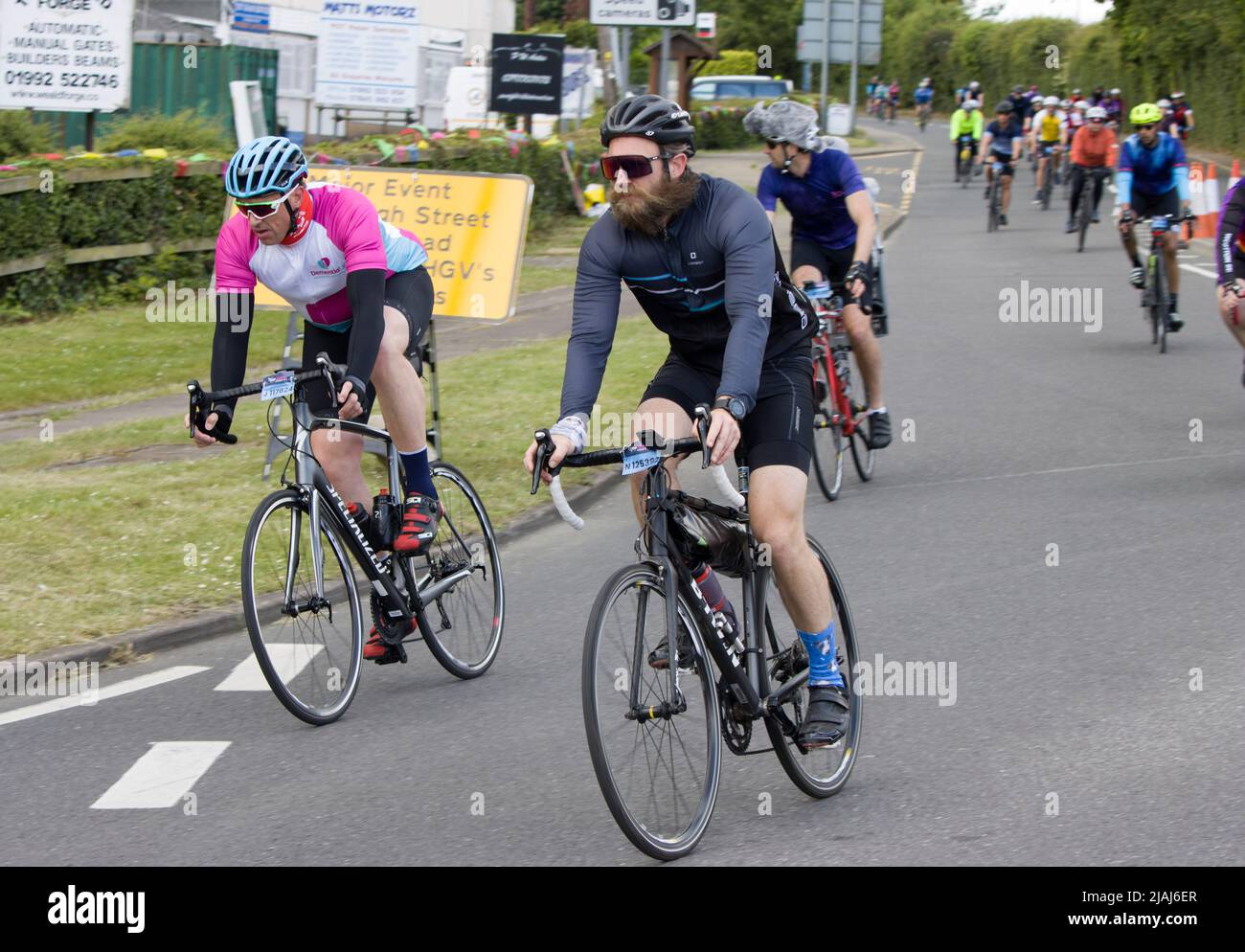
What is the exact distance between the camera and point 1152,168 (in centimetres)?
1560

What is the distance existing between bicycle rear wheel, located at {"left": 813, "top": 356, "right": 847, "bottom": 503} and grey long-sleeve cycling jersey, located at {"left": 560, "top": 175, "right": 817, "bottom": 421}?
185 inches

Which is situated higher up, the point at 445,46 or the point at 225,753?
the point at 445,46

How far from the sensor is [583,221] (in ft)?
90.1

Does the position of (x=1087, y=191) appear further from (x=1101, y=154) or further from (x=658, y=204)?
(x=658, y=204)

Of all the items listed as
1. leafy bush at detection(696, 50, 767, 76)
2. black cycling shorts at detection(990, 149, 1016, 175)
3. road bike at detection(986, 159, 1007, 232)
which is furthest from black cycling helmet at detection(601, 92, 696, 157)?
leafy bush at detection(696, 50, 767, 76)

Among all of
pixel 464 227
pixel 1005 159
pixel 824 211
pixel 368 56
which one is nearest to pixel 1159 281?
pixel 824 211

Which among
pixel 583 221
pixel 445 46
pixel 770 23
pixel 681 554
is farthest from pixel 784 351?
pixel 770 23

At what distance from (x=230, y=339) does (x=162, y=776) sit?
162 cm

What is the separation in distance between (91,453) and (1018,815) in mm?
7769

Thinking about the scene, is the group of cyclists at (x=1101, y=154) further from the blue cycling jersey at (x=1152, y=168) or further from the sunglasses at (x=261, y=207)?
the sunglasses at (x=261, y=207)

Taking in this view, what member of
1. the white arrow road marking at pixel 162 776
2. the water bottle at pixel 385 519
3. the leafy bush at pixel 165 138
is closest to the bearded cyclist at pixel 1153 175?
the leafy bush at pixel 165 138

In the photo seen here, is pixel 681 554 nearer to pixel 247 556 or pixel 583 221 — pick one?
pixel 247 556

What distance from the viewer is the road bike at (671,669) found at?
448 centimetres
